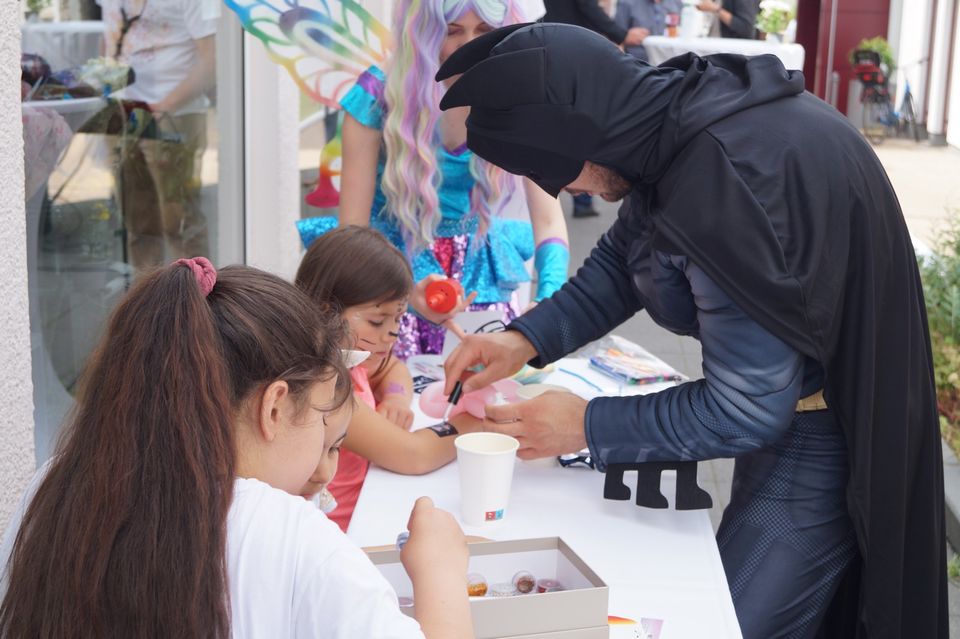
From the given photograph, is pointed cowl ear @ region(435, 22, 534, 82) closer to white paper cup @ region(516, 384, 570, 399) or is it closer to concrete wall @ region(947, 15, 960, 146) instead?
white paper cup @ region(516, 384, 570, 399)

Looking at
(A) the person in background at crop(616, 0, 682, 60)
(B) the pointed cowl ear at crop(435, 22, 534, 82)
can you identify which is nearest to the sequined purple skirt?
(B) the pointed cowl ear at crop(435, 22, 534, 82)

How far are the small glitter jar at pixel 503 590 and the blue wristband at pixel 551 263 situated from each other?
5.06ft

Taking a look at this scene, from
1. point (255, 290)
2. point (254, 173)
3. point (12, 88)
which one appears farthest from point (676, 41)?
point (255, 290)

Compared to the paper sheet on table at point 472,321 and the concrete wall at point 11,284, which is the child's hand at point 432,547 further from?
the paper sheet on table at point 472,321

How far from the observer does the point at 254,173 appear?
4742mm

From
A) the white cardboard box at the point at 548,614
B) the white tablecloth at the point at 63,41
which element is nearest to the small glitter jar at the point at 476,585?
the white cardboard box at the point at 548,614

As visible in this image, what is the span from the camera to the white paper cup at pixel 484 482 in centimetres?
179

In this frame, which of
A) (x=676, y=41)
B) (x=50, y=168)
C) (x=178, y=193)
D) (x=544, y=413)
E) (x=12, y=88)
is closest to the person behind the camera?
(x=544, y=413)

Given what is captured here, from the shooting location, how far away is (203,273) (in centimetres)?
129

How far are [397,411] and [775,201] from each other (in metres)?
0.96

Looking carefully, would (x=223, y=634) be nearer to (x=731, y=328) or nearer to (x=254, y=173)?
(x=731, y=328)

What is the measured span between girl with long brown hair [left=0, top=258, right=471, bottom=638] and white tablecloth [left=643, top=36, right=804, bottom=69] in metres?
7.24

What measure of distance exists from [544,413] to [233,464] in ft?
2.42

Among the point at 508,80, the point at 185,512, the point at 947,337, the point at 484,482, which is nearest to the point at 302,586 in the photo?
the point at 185,512
